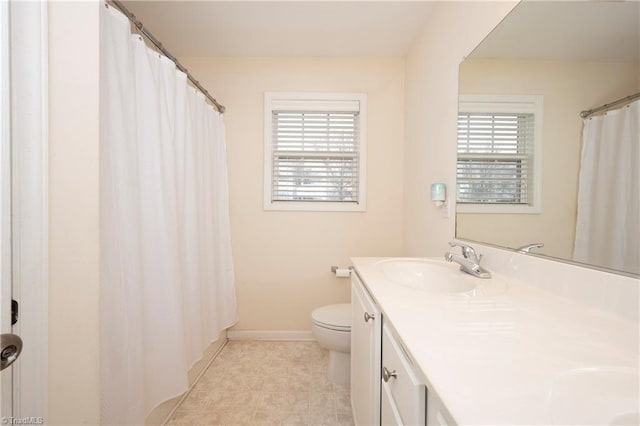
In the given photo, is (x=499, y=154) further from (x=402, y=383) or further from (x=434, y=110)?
(x=402, y=383)

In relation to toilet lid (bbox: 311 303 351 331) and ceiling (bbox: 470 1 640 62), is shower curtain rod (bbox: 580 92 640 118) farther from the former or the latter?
toilet lid (bbox: 311 303 351 331)

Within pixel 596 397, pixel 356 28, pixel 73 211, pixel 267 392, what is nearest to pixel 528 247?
pixel 596 397

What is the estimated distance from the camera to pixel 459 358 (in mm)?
455

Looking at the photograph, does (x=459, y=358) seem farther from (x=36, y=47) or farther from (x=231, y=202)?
(x=231, y=202)

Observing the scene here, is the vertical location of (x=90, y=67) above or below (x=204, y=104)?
below

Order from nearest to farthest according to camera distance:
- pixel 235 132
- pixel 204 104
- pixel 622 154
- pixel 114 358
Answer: pixel 622 154 → pixel 114 358 → pixel 204 104 → pixel 235 132

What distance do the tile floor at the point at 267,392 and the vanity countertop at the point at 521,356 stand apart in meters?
1.12

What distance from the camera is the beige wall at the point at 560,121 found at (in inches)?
27.2

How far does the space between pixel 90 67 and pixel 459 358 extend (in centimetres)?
121

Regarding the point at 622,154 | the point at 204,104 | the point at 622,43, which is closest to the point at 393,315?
the point at 622,154

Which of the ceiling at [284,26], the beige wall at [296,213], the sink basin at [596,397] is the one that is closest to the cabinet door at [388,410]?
the sink basin at [596,397]

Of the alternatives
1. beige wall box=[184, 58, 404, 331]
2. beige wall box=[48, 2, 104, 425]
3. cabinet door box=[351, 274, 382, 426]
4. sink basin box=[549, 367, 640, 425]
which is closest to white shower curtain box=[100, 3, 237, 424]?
beige wall box=[48, 2, 104, 425]

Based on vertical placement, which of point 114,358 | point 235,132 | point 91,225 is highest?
point 235,132

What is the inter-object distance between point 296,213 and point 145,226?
3.98 ft
